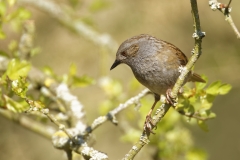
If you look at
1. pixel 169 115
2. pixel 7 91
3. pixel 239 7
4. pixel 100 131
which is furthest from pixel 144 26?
pixel 7 91

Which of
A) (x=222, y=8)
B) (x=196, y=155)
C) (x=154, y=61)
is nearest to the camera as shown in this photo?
(x=222, y=8)

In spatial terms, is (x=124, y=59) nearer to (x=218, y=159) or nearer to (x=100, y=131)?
(x=100, y=131)

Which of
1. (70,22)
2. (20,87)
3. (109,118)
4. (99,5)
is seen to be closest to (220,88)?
(109,118)

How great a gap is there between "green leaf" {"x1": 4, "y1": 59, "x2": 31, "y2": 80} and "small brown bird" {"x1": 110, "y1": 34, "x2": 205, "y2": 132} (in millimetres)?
1025

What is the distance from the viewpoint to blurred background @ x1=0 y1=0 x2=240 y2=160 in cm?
619

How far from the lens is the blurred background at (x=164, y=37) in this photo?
619 centimetres

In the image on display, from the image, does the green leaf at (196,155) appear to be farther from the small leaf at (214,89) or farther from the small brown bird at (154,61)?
the small leaf at (214,89)

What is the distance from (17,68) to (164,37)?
13.6 feet

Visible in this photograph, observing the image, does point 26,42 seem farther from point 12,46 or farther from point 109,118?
point 109,118

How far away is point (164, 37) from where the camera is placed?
711cm

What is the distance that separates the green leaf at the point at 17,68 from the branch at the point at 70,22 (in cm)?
227

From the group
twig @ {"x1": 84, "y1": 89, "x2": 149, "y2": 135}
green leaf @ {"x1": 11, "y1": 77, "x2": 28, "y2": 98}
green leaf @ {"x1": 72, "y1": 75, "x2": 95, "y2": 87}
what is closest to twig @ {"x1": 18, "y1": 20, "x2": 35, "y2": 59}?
green leaf @ {"x1": 72, "y1": 75, "x2": 95, "y2": 87}

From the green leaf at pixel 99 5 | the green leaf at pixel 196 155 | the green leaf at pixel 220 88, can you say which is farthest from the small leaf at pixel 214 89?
the green leaf at pixel 99 5

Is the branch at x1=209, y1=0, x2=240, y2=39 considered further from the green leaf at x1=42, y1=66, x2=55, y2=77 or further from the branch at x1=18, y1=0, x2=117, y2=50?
the branch at x1=18, y1=0, x2=117, y2=50
